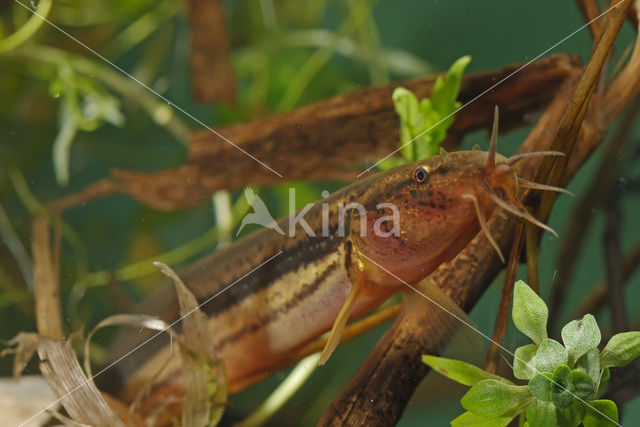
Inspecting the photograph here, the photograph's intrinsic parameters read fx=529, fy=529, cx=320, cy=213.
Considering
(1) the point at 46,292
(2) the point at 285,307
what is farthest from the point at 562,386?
(1) the point at 46,292

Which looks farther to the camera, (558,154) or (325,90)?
(325,90)

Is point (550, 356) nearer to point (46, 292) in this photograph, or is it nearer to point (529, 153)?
point (529, 153)

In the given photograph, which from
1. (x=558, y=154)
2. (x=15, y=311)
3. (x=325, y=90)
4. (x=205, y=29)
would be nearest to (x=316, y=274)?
(x=558, y=154)

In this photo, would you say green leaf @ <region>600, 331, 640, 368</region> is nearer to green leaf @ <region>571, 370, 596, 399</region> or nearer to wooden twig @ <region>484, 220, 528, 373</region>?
green leaf @ <region>571, 370, 596, 399</region>

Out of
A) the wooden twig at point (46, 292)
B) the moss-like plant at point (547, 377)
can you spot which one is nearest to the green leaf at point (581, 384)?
the moss-like plant at point (547, 377)

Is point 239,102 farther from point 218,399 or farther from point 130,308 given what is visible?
point 218,399

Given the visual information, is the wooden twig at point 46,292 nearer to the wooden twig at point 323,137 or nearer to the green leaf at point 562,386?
the wooden twig at point 323,137
